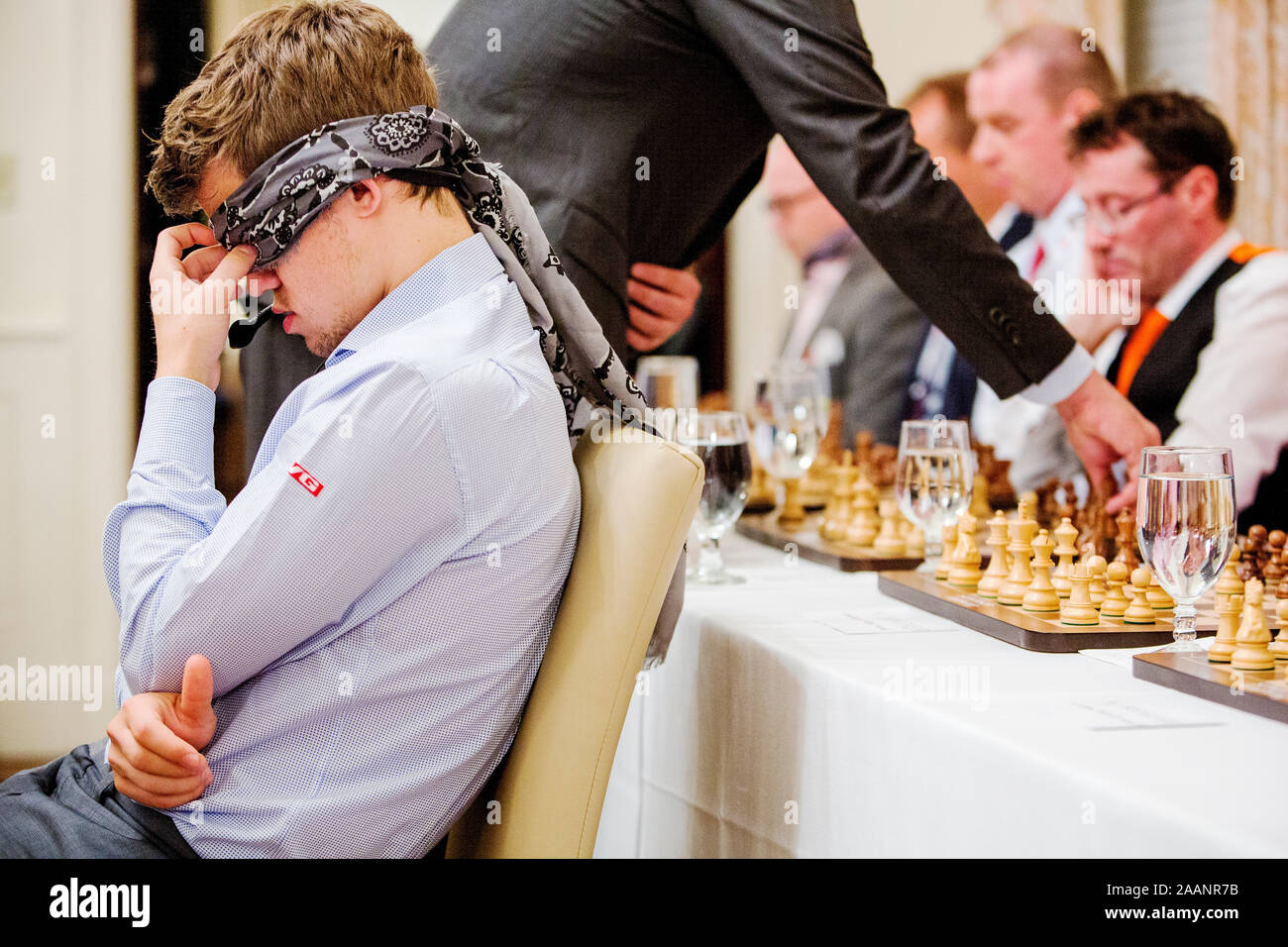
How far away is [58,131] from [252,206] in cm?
330

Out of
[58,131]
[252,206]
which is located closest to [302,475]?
[252,206]

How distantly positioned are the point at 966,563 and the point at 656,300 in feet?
2.30

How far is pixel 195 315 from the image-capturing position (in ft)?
3.76

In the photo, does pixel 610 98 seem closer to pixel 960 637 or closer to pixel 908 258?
pixel 908 258

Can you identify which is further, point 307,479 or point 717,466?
point 717,466

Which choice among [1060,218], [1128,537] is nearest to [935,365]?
[1060,218]

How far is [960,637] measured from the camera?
120cm

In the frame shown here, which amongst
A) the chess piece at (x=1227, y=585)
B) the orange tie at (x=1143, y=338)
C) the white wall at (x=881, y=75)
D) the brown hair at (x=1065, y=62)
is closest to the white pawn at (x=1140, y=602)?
the chess piece at (x=1227, y=585)

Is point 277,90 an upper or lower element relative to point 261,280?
upper

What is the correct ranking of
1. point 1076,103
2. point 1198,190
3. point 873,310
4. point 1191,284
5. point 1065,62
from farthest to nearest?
1. point 873,310
2. point 1065,62
3. point 1076,103
4. point 1198,190
5. point 1191,284

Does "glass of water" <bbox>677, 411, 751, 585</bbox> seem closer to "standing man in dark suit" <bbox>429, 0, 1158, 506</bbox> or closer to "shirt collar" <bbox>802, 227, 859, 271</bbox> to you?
"standing man in dark suit" <bbox>429, 0, 1158, 506</bbox>

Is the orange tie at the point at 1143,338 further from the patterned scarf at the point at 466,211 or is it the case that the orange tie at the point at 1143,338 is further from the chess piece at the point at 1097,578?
the patterned scarf at the point at 466,211

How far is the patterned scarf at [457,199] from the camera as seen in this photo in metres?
1.09

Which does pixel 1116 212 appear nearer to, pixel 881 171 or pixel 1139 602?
pixel 881 171
